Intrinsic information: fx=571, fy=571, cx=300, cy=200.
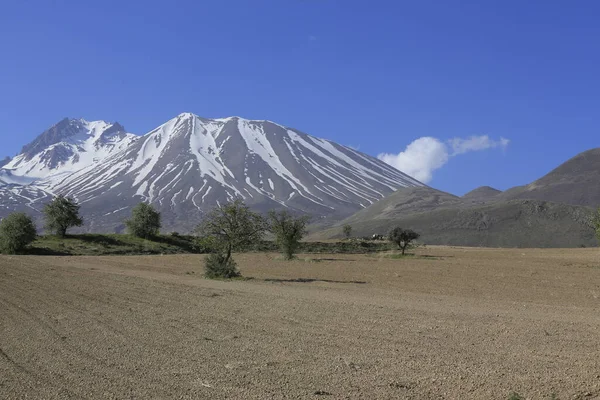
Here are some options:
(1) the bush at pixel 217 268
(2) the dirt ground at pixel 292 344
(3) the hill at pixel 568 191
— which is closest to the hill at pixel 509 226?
(3) the hill at pixel 568 191

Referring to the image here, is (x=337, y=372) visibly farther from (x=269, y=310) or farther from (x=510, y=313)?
(x=510, y=313)

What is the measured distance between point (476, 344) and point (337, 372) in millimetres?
3661

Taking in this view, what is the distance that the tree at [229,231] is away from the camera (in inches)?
1188

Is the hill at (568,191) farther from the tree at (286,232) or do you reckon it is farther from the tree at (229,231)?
the tree at (229,231)

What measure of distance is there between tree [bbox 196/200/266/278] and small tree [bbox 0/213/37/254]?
104 feet

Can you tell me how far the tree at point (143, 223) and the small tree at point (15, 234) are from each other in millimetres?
17373

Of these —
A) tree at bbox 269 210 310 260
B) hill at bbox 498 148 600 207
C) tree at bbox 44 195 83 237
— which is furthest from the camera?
hill at bbox 498 148 600 207

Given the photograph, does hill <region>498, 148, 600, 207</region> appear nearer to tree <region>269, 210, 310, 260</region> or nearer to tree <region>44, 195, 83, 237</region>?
tree <region>269, 210, 310, 260</region>

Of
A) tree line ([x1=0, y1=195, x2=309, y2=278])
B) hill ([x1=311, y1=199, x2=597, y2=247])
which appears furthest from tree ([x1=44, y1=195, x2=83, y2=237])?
hill ([x1=311, y1=199, x2=597, y2=247])

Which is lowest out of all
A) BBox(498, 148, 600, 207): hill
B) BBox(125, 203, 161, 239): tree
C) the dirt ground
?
the dirt ground

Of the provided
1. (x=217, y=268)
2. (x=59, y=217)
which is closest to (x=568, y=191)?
(x=59, y=217)

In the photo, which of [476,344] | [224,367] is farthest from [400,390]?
[476,344]

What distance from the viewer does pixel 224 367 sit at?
9.38 metres

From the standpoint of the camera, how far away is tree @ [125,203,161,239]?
72.7 meters
